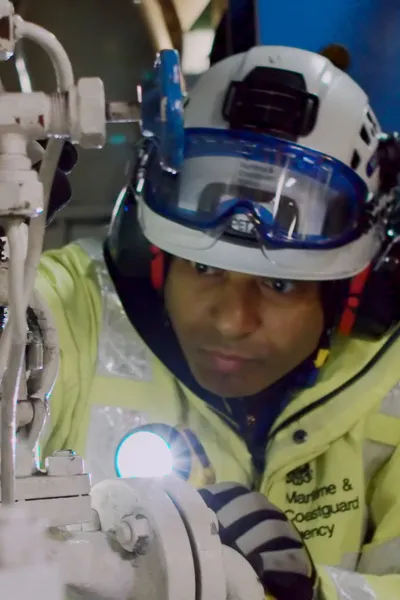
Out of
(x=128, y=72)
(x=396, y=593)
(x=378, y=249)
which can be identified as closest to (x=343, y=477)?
(x=396, y=593)

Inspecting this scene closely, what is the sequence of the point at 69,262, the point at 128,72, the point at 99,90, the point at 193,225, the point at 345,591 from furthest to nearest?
the point at 128,72 < the point at 69,262 < the point at 193,225 < the point at 345,591 < the point at 99,90

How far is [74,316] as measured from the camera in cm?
116

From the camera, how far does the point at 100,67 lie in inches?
63.9

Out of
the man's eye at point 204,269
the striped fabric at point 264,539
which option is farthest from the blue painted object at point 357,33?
the striped fabric at point 264,539

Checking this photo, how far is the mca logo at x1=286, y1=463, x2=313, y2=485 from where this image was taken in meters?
1.17

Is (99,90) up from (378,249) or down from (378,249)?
up

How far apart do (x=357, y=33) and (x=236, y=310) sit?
83 cm

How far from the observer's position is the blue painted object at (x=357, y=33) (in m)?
1.58

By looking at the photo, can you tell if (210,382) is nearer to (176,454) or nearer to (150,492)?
(176,454)

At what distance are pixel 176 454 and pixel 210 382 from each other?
115 millimetres

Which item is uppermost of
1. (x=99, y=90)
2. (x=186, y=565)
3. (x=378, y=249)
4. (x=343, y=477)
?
(x=99, y=90)

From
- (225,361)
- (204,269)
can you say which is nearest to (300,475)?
(225,361)

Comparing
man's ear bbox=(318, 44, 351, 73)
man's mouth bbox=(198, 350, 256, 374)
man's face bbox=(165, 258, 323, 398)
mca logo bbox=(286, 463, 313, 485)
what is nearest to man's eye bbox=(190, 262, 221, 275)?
man's face bbox=(165, 258, 323, 398)

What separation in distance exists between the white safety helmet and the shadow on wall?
0.52 metres
